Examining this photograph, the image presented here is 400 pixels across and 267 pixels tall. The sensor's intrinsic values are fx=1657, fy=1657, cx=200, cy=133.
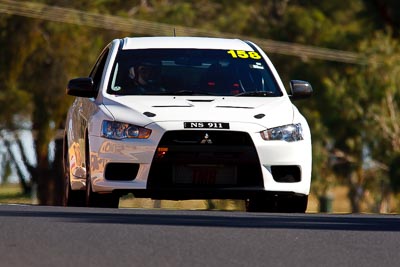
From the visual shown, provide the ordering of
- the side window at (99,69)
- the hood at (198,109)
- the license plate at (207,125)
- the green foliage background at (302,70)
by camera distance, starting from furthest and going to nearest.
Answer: the green foliage background at (302,70) < the side window at (99,69) < the hood at (198,109) < the license plate at (207,125)

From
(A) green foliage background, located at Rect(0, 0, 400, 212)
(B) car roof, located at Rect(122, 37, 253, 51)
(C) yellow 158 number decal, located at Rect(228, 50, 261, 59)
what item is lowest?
(A) green foliage background, located at Rect(0, 0, 400, 212)

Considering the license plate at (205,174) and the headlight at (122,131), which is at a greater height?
the headlight at (122,131)

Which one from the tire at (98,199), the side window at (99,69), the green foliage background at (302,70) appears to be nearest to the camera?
the tire at (98,199)

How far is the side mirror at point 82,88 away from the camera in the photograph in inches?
571

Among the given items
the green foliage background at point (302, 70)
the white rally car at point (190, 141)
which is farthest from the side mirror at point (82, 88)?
the green foliage background at point (302, 70)

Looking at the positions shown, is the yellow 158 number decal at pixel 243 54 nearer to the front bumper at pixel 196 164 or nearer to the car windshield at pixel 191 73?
the car windshield at pixel 191 73

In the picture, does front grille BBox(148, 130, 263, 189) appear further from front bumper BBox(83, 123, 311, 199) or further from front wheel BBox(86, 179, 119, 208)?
front wheel BBox(86, 179, 119, 208)

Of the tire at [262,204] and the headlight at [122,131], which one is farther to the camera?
the tire at [262,204]

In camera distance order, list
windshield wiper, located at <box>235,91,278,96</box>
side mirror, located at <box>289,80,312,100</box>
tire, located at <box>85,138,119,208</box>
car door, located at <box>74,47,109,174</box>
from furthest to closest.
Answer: side mirror, located at <box>289,80,312,100</box>, windshield wiper, located at <box>235,91,278,96</box>, car door, located at <box>74,47,109,174</box>, tire, located at <box>85,138,119,208</box>

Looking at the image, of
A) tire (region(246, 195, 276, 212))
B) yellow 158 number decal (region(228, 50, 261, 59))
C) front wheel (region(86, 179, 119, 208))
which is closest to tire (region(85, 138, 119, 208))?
front wheel (region(86, 179, 119, 208))

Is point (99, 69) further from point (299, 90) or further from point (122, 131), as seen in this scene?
point (122, 131)

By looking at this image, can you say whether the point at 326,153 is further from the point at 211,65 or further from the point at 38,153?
the point at 211,65

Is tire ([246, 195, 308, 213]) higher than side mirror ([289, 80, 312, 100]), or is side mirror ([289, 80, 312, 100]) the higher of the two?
side mirror ([289, 80, 312, 100])

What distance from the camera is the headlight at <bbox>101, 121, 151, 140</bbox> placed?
44.5 feet
